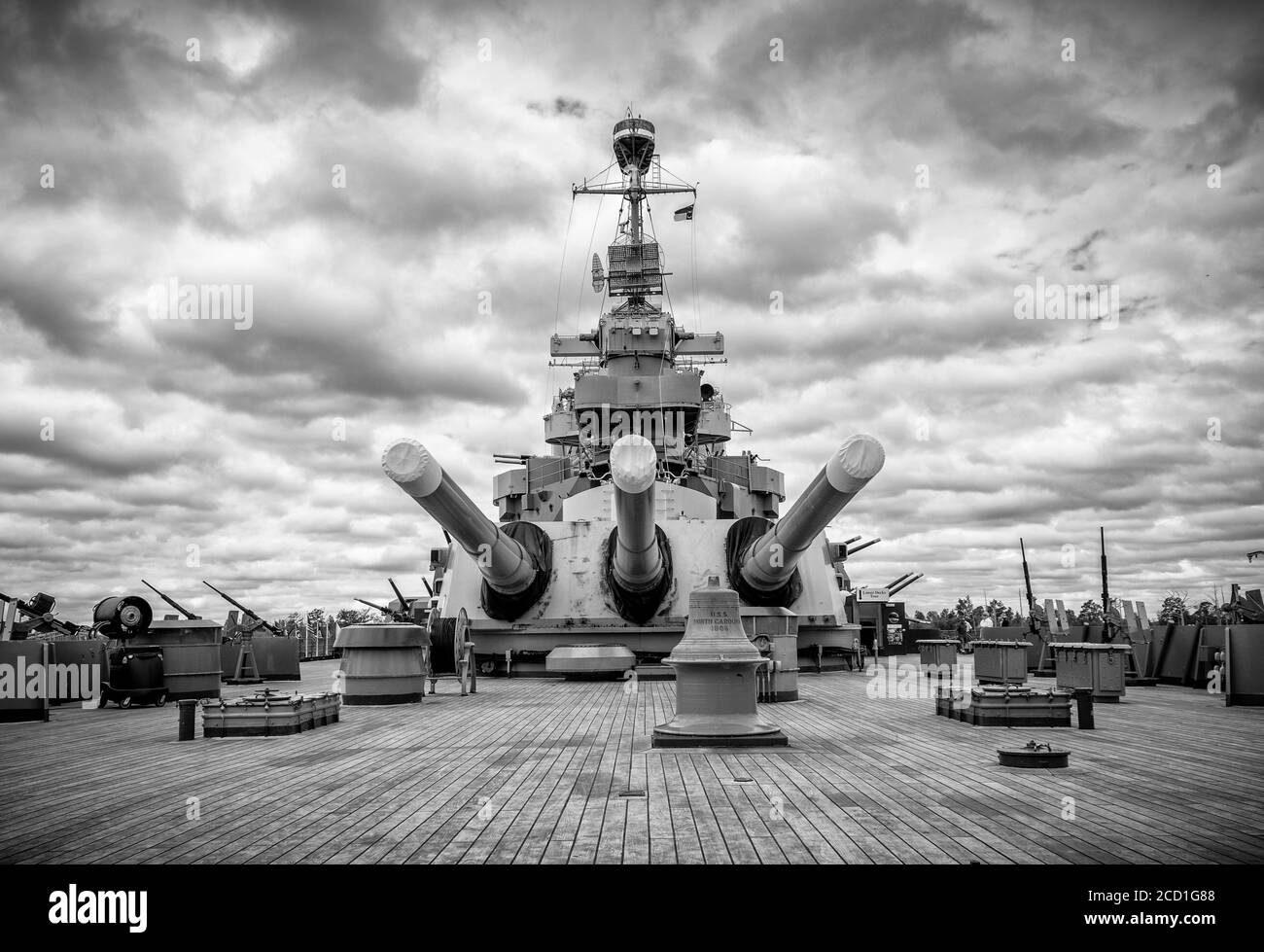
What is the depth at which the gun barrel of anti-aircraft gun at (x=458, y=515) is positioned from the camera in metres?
9.11

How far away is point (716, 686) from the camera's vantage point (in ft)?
23.0

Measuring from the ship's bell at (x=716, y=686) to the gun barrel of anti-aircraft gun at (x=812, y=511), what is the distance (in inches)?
114

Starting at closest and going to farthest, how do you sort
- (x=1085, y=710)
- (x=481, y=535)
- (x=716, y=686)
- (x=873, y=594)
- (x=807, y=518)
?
(x=716, y=686) < (x=1085, y=710) < (x=807, y=518) < (x=481, y=535) < (x=873, y=594)

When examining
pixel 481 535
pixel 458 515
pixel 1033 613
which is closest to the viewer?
pixel 458 515

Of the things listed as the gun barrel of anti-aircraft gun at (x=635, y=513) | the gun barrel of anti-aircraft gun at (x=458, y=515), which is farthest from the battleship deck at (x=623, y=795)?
the gun barrel of anti-aircraft gun at (x=635, y=513)

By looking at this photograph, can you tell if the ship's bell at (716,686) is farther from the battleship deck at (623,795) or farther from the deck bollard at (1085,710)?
the deck bollard at (1085,710)

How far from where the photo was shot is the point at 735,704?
6.98 meters

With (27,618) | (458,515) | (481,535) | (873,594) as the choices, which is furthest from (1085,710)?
(873,594)

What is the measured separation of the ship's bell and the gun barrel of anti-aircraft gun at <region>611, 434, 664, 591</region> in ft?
9.52

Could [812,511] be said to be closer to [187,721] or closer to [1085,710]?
[1085,710]

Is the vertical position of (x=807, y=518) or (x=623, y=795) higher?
(x=807, y=518)

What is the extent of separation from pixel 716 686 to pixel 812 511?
407 cm
